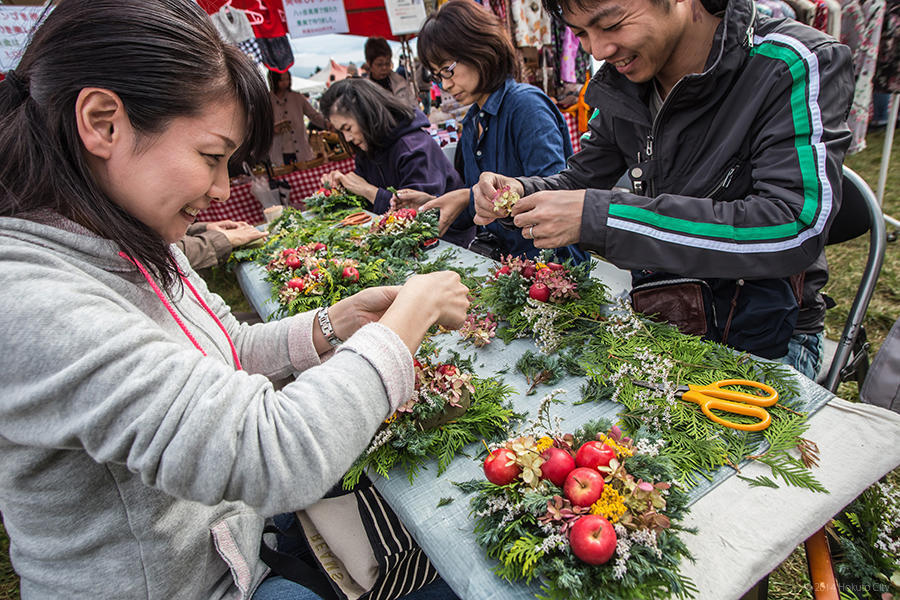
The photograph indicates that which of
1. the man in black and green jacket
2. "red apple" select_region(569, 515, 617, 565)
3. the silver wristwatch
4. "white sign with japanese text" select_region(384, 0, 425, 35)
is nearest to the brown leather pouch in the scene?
the man in black and green jacket

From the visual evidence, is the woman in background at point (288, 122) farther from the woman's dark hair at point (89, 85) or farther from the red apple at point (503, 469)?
the red apple at point (503, 469)

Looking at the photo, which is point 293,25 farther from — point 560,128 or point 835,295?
point 835,295

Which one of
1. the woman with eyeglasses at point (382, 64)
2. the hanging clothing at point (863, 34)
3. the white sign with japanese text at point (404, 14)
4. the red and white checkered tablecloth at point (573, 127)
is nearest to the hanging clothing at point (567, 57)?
the red and white checkered tablecloth at point (573, 127)

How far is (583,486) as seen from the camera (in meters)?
0.91

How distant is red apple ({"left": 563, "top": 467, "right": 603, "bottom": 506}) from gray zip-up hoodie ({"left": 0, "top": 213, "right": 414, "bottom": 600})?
Answer: 364 mm

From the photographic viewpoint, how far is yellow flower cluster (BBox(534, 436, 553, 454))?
40.4 inches

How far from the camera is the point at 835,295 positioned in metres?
3.67

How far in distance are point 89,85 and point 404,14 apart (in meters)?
7.33

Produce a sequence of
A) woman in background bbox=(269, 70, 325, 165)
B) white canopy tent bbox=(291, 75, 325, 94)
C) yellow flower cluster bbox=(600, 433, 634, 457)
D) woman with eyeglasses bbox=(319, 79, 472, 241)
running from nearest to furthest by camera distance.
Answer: yellow flower cluster bbox=(600, 433, 634, 457)
woman with eyeglasses bbox=(319, 79, 472, 241)
woman in background bbox=(269, 70, 325, 165)
white canopy tent bbox=(291, 75, 325, 94)

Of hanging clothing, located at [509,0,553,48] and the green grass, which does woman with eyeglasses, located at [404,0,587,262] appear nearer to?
the green grass

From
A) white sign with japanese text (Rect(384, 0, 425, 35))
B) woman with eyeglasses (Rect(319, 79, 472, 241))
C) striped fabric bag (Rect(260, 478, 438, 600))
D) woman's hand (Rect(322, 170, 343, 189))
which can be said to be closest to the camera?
striped fabric bag (Rect(260, 478, 438, 600))

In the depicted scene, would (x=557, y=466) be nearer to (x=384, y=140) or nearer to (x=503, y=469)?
(x=503, y=469)

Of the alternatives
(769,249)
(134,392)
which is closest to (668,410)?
(769,249)

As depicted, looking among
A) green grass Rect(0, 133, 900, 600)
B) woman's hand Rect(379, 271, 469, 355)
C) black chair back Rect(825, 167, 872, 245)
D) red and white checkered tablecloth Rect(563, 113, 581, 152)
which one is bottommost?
green grass Rect(0, 133, 900, 600)
